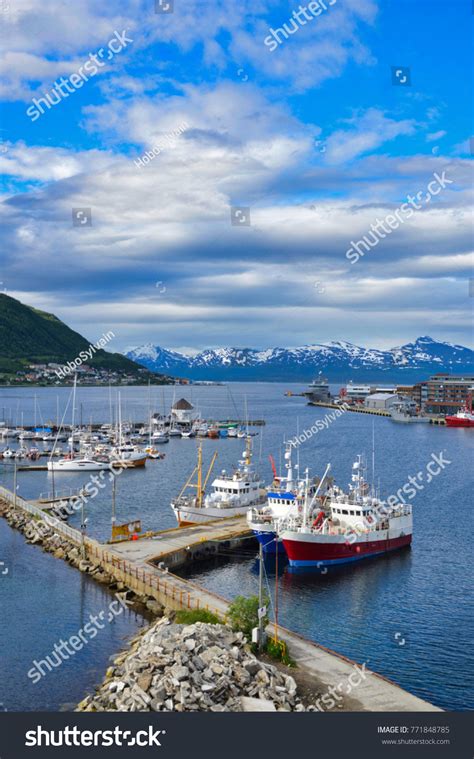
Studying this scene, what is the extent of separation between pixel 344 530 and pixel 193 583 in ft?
42.1

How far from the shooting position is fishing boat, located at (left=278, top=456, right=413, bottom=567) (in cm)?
4391

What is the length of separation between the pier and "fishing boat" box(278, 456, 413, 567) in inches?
207

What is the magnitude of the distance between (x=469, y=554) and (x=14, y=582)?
102 feet

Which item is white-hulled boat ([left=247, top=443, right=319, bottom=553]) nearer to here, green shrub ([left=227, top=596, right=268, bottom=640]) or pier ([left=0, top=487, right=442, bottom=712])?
pier ([left=0, top=487, right=442, bottom=712])

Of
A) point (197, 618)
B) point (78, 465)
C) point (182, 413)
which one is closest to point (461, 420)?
point (182, 413)

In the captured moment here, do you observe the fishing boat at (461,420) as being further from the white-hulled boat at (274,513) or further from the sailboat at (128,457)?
the white-hulled boat at (274,513)

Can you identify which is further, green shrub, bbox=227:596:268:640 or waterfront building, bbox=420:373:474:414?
waterfront building, bbox=420:373:474:414

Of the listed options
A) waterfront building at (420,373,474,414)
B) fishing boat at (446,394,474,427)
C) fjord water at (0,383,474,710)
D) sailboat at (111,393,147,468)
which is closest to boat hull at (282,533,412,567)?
fjord water at (0,383,474,710)

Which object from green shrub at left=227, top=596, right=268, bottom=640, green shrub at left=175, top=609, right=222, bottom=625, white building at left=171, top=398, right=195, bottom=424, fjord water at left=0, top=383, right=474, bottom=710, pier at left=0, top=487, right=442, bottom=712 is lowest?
fjord water at left=0, top=383, right=474, bottom=710

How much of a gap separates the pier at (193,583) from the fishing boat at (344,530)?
5.26 m

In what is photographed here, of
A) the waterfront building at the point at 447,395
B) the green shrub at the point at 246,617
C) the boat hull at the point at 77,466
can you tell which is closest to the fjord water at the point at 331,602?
the green shrub at the point at 246,617

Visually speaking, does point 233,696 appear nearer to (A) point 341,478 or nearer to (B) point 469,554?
(B) point 469,554

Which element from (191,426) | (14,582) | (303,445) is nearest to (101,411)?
(191,426)
